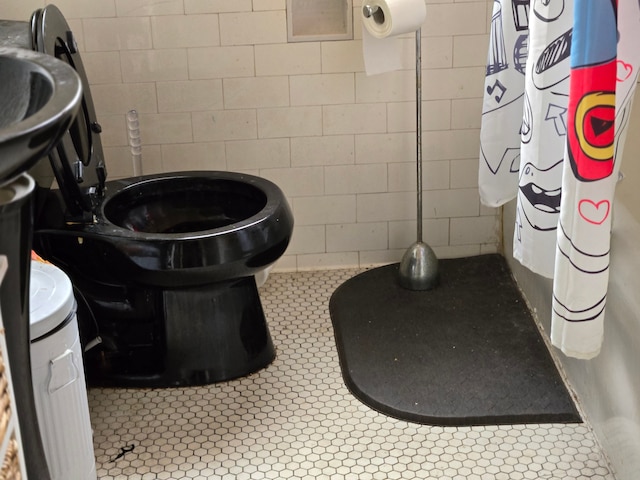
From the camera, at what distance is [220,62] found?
2512 millimetres

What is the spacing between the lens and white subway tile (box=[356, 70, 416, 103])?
256 centimetres

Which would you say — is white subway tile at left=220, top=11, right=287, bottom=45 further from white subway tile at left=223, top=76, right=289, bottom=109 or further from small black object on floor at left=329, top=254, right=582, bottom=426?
small black object on floor at left=329, top=254, right=582, bottom=426

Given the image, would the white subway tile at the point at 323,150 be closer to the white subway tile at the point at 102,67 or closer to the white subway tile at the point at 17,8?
the white subway tile at the point at 102,67

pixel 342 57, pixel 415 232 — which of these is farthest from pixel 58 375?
pixel 415 232

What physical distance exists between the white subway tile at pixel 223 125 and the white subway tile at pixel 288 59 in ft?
0.44

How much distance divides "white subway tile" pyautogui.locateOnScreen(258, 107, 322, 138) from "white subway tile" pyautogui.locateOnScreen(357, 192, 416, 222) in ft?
0.85

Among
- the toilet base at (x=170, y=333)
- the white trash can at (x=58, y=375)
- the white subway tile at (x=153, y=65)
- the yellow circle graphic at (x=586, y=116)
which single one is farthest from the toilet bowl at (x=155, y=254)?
the yellow circle graphic at (x=586, y=116)

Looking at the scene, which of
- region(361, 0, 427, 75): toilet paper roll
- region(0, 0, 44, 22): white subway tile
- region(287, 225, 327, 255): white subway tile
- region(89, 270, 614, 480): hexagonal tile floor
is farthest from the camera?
region(287, 225, 327, 255): white subway tile

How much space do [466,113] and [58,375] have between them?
1.46 meters

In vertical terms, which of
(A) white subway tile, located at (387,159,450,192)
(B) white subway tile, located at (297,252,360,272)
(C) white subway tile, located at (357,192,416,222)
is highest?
(A) white subway tile, located at (387,159,450,192)

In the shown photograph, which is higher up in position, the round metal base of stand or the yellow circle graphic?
the yellow circle graphic

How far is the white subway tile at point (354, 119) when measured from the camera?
2.58 meters

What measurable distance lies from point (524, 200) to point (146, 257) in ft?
2.62

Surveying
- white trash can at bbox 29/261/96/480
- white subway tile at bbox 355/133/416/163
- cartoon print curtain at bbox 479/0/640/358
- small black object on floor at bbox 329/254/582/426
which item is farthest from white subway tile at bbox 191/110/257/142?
cartoon print curtain at bbox 479/0/640/358
